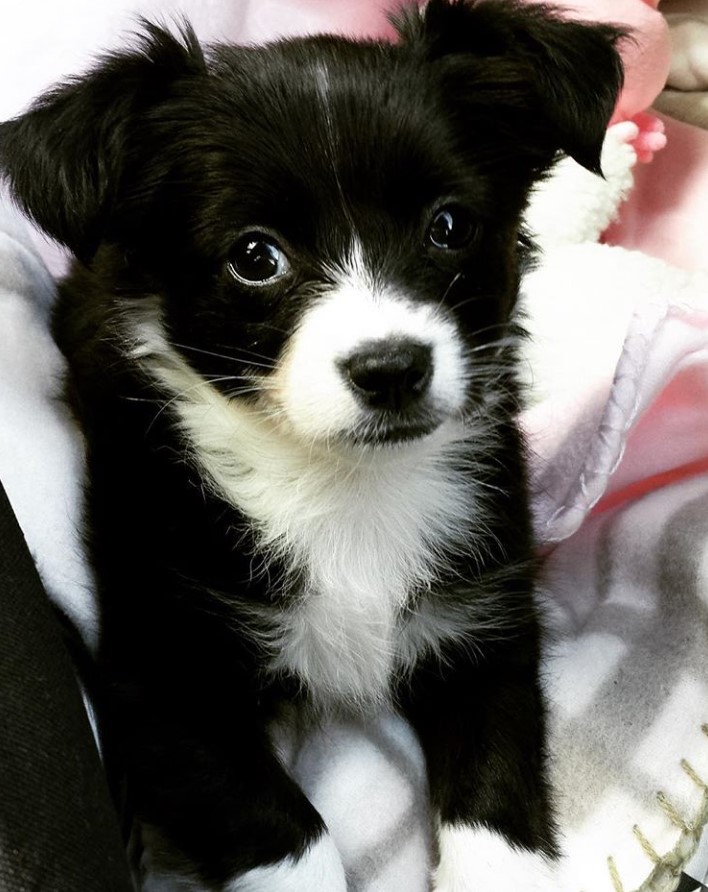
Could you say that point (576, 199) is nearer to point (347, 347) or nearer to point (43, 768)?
point (347, 347)

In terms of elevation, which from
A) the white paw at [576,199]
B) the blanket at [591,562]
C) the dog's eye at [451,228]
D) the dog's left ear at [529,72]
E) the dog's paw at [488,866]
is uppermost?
the dog's left ear at [529,72]

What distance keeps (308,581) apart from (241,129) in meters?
0.78

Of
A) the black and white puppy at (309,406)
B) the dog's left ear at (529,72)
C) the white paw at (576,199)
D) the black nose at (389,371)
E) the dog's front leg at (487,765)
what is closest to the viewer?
the black nose at (389,371)

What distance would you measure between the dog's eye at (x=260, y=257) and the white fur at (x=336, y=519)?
0.77ft

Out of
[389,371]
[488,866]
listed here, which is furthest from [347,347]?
[488,866]

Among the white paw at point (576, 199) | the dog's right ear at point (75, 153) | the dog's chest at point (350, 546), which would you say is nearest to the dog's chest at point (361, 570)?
the dog's chest at point (350, 546)

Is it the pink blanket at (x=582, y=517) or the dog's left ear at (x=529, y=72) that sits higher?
the dog's left ear at (x=529, y=72)

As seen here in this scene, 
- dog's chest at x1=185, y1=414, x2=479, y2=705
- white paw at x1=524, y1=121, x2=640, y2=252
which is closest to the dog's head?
dog's chest at x1=185, y1=414, x2=479, y2=705

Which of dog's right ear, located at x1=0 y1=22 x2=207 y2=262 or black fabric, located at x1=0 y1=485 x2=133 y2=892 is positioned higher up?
dog's right ear, located at x1=0 y1=22 x2=207 y2=262

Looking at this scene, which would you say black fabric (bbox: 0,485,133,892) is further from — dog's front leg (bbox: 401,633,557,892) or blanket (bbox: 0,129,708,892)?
dog's front leg (bbox: 401,633,557,892)

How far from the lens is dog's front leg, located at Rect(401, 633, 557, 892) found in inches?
70.2

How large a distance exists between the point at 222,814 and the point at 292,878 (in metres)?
0.15

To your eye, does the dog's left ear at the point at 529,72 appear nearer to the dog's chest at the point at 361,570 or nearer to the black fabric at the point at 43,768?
the dog's chest at the point at 361,570

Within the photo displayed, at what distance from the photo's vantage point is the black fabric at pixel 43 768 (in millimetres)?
1168
